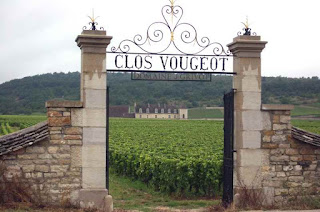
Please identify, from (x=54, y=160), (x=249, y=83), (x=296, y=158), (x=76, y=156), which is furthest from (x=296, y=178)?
(x=54, y=160)

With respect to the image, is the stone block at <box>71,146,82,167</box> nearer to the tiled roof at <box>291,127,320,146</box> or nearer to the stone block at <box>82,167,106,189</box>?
the stone block at <box>82,167,106,189</box>

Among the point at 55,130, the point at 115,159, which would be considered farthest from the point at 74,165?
the point at 115,159

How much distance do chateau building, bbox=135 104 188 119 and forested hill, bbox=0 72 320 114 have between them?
1.52m

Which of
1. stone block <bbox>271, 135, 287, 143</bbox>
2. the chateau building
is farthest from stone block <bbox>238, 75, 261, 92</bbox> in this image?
the chateau building

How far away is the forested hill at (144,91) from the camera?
7731 cm

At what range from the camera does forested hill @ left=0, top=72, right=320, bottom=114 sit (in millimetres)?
77312

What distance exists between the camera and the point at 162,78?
10.8 m

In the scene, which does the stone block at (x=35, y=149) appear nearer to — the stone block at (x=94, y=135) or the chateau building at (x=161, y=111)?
the stone block at (x=94, y=135)

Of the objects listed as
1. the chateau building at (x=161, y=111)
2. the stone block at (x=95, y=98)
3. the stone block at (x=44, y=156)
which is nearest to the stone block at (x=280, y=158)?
the stone block at (x=95, y=98)

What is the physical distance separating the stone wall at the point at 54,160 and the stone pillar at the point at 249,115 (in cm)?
323

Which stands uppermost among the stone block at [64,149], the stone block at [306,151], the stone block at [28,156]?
the stone block at [64,149]

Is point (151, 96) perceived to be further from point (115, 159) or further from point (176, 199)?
point (176, 199)

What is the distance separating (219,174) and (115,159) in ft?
25.6

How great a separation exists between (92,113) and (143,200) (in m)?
4.07
